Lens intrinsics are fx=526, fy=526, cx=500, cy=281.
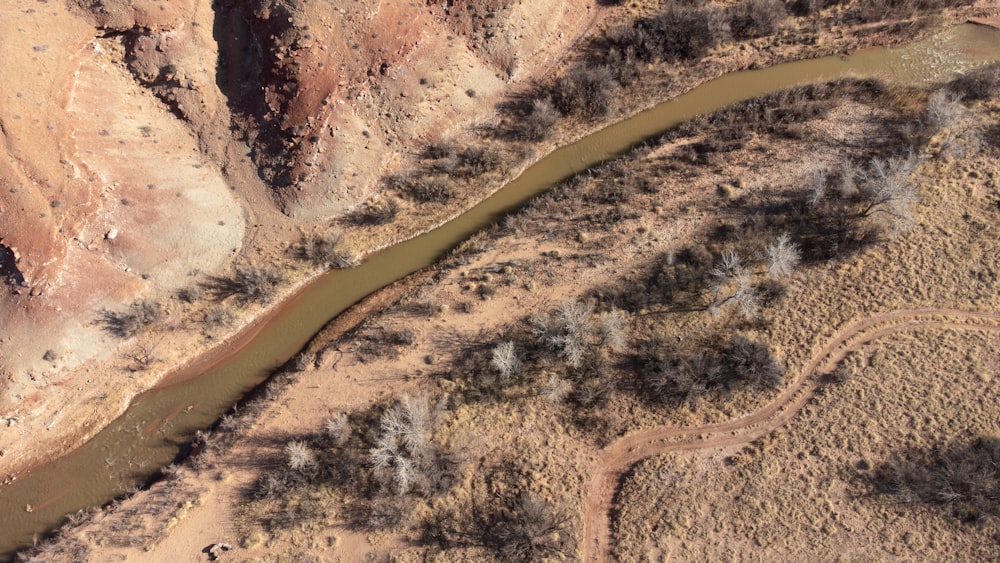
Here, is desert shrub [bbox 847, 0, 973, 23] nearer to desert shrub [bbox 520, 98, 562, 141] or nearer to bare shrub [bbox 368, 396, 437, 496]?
desert shrub [bbox 520, 98, 562, 141]

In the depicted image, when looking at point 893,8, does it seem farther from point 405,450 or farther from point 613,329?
point 405,450

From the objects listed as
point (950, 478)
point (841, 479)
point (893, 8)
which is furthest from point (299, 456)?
point (893, 8)

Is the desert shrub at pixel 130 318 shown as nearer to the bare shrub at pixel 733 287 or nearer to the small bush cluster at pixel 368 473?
the small bush cluster at pixel 368 473

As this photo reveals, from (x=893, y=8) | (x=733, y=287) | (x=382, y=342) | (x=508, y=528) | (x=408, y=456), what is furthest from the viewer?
(x=893, y=8)

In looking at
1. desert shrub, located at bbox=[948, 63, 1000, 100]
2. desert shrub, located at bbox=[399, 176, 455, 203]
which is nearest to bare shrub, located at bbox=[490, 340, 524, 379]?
desert shrub, located at bbox=[399, 176, 455, 203]

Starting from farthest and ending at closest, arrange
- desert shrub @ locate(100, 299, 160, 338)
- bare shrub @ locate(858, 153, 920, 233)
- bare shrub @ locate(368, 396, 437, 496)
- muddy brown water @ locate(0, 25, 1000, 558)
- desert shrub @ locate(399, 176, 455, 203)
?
desert shrub @ locate(399, 176, 455, 203)
desert shrub @ locate(100, 299, 160, 338)
bare shrub @ locate(858, 153, 920, 233)
muddy brown water @ locate(0, 25, 1000, 558)
bare shrub @ locate(368, 396, 437, 496)

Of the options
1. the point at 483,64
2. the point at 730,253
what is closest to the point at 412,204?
the point at 483,64

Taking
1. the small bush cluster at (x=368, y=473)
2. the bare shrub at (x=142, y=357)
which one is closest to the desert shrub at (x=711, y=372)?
the small bush cluster at (x=368, y=473)
